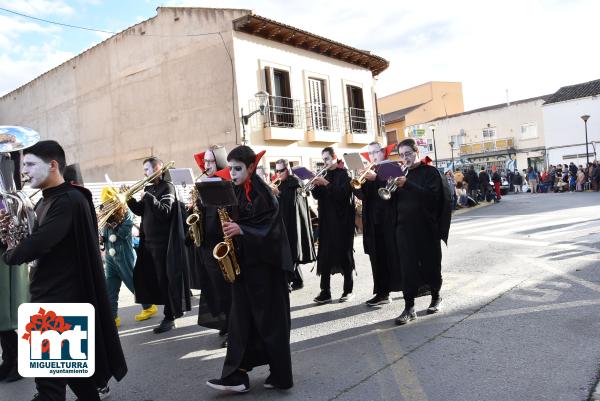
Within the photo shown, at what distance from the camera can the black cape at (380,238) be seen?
261 inches

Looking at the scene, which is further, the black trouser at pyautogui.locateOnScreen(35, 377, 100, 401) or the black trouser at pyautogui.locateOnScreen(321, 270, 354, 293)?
the black trouser at pyautogui.locateOnScreen(321, 270, 354, 293)

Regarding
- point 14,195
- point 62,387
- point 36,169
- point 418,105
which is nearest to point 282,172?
point 14,195

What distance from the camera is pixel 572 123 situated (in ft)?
146

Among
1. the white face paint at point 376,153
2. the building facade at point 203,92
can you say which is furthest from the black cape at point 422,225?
the building facade at point 203,92

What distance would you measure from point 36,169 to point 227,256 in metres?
1.44

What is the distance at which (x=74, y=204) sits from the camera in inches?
136

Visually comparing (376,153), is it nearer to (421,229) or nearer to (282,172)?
(421,229)

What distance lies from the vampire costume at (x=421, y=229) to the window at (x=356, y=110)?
17.0 m

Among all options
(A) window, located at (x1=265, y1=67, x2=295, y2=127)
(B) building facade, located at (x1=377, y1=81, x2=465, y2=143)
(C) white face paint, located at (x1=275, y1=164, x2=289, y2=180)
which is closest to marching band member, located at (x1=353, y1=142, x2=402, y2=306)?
(C) white face paint, located at (x1=275, y1=164, x2=289, y2=180)

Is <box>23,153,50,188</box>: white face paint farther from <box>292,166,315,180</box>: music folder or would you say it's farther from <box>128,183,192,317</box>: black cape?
<box>292,166,315,180</box>: music folder

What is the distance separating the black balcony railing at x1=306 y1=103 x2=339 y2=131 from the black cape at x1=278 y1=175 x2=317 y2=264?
1248cm

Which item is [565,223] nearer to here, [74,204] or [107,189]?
[107,189]

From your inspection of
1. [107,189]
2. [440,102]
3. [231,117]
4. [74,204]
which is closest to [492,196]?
[231,117]

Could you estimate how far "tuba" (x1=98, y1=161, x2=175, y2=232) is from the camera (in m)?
6.29
